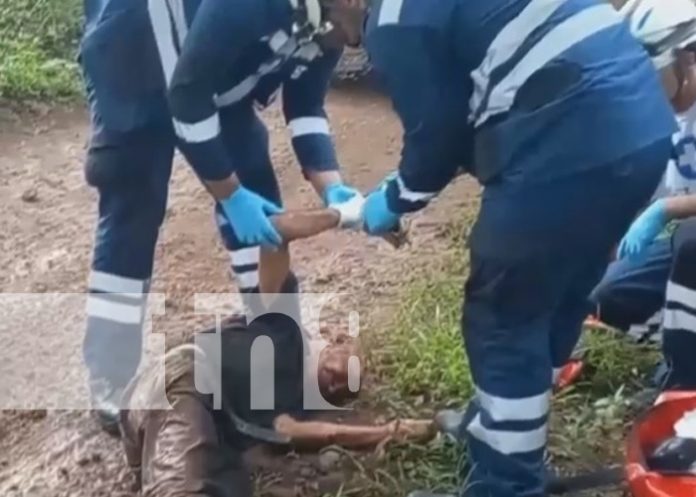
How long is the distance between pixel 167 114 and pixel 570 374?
3.88 ft

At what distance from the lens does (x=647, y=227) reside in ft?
10.5

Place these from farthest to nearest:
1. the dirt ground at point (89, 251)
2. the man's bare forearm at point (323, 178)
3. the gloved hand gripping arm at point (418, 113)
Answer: the man's bare forearm at point (323, 178), the dirt ground at point (89, 251), the gloved hand gripping arm at point (418, 113)

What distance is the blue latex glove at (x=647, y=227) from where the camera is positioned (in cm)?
319

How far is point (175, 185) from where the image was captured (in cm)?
485

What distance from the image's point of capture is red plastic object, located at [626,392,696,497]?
2746 mm

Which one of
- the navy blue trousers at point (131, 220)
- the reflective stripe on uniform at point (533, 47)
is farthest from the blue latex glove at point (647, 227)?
the navy blue trousers at point (131, 220)

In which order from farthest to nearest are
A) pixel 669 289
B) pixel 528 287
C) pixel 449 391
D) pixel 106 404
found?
pixel 449 391, pixel 106 404, pixel 669 289, pixel 528 287

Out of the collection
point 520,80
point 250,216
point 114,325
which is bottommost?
point 114,325

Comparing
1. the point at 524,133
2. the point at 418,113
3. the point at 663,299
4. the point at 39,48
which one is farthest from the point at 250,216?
the point at 39,48

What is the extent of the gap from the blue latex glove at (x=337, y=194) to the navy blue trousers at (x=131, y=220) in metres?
0.14

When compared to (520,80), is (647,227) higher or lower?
lower

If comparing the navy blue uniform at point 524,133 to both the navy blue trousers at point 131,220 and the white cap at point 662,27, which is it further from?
the navy blue trousers at point 131,220

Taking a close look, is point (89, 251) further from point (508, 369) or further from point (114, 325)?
point (508, 369)

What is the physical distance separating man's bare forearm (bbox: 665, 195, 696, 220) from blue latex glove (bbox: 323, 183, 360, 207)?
73 cm
